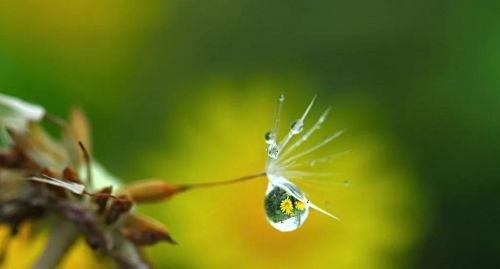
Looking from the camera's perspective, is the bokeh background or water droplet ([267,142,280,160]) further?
the bokeh background

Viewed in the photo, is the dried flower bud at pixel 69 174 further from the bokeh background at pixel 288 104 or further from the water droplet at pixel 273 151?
the bokeh background at pixel 288 104

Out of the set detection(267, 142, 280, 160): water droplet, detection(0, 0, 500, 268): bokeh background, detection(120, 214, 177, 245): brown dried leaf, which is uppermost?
detection(0, 0, 500, 268): bokeh background

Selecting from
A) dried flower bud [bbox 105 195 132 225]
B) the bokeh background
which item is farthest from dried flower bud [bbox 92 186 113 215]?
the bokeh background

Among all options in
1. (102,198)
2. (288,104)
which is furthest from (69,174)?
(288,104)

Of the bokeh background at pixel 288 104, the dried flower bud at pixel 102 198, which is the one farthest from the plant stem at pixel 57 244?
the bokeh background at pixel 288 104

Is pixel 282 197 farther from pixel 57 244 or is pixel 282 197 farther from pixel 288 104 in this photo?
pixel 288 104

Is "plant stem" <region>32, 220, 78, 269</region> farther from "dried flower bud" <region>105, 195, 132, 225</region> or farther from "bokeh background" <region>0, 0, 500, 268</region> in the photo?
"bokeh background" <region>0, 0, 500, 268</region>
